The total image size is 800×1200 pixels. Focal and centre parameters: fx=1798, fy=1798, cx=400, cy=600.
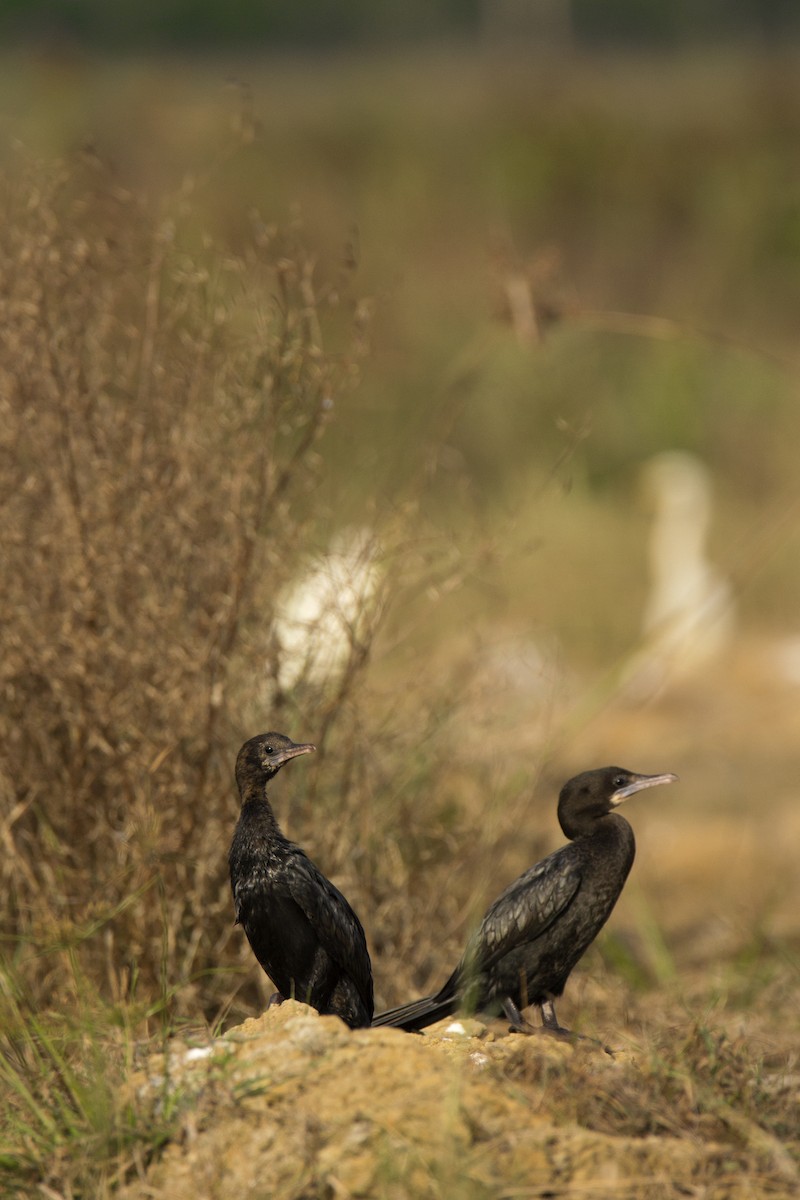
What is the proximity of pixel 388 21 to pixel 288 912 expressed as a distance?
994 inches

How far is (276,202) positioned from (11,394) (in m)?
13.5

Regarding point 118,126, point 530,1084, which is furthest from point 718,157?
point 530,1084

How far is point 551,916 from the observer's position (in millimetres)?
3682

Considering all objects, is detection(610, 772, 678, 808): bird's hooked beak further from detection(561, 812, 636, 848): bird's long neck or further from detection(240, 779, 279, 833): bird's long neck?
detection(240, 779, 279, 833): bird's long neck

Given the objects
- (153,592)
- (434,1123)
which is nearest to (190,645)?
(153,592)

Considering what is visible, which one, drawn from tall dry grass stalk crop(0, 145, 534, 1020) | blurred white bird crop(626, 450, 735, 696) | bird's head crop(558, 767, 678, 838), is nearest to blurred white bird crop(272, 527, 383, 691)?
tall dry grass stalk crop(0, 145, 534, 1020)

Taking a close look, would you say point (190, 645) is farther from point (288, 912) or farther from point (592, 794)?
point (592, 794)

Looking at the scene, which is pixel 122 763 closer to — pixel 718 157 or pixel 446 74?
pixel 718 157

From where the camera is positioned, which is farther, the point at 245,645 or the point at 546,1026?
the point at 245,645

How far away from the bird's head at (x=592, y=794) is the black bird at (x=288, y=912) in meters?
0.50

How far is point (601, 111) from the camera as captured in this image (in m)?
20.5

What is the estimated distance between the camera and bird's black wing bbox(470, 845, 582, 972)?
368 centimetres

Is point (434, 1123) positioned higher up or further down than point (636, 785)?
further down

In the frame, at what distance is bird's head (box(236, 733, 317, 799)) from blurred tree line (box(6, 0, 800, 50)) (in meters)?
22.5
